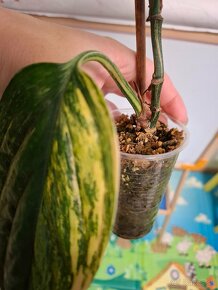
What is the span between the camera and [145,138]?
436mm

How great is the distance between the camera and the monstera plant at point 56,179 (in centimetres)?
19

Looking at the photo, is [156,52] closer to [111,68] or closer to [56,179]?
[111,68]

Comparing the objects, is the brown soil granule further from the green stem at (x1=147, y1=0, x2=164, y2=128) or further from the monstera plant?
the monstera plant

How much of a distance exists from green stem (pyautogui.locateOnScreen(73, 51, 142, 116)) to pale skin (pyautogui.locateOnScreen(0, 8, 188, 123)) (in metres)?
0.07

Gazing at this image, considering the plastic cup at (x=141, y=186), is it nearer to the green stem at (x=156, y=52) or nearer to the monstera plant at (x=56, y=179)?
Result: the green stem at (x=156, y=52)

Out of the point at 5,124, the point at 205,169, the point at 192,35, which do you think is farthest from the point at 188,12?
the point at 205,169

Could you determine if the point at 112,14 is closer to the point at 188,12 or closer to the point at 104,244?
the point at 188,12

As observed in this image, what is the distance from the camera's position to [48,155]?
218mm

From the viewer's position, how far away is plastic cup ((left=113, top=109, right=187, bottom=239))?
429 millimetres

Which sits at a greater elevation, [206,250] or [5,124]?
[5,124]

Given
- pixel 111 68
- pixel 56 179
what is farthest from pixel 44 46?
pixel 56 179

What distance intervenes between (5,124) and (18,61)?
18 cm

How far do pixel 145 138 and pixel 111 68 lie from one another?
0.14 meters

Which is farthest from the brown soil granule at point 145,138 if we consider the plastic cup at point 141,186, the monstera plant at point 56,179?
the monstera plant at point 56,179
